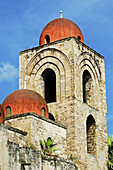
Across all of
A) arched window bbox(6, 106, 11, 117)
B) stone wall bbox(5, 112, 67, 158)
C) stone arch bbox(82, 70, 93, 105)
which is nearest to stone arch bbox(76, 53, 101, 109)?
stone arch bbox(82, 70, 93, 105)

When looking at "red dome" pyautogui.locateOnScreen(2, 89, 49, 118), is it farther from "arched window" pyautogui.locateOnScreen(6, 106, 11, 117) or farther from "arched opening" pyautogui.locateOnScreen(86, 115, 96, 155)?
"arched opening" pyautogui.locateOnScreen(86, 115, 96, 155)

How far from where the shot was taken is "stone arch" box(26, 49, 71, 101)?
32.4 meters

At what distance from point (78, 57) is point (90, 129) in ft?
17.7

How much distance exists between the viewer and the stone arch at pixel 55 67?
32.4 meters

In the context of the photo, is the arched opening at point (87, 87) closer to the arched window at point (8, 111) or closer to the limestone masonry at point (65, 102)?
the limestone masonry at point (65, 102)

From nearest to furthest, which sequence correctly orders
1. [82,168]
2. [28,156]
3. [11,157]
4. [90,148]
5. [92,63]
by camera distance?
[11,157]
[28,156]
[82,168]
[90,148]
[92,63]

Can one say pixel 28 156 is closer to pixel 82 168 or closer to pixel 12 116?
pixel 12 116

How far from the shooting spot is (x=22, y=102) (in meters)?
28.9

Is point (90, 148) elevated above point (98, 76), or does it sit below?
below

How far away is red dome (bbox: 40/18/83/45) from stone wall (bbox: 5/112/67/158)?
7.72 m

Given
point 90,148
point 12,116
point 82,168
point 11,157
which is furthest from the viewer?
point 90,148

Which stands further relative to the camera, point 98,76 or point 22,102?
point 98,76

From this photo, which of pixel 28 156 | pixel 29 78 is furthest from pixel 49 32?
pixel 28 156

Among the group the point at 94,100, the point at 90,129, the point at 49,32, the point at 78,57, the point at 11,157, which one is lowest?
the point at 11,157
